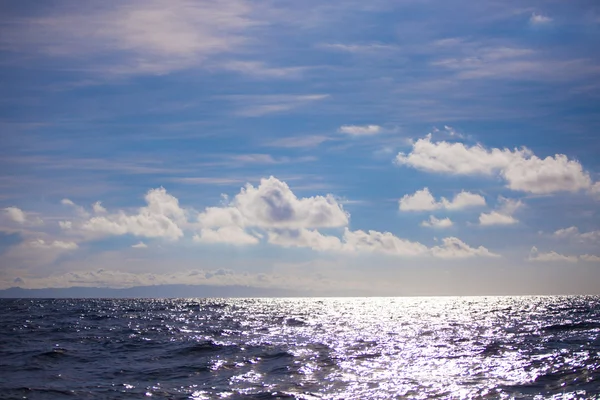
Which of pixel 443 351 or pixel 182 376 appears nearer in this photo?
pixel 182 376

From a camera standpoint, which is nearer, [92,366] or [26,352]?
[92,366]

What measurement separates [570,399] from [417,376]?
26.5 feet

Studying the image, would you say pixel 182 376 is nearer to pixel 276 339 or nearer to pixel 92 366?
pixel 92 366

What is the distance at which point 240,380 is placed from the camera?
27.8m

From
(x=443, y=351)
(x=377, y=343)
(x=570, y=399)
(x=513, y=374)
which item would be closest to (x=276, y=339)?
(x=377, y=343)

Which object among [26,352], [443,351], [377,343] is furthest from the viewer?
[377,343]

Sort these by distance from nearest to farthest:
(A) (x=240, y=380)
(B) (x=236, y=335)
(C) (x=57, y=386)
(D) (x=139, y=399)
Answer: (D) (x=139, y=399) → (C) (x=57, y=386) → (A) (x=240, y=380) → (B) (x=236, y=335)

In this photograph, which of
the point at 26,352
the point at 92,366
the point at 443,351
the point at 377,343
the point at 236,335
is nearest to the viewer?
the point at 92,366

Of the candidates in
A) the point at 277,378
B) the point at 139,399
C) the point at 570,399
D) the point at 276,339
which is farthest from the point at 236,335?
the point at 570,399

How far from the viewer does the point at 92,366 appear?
Answer: 1246 inches

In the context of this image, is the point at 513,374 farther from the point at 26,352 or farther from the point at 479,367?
the point at 26,352

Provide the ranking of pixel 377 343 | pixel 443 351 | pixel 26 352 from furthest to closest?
1. pixel 377 343
2. pixel 443 351
3. pixel 26 352

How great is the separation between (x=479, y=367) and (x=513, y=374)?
2803mm

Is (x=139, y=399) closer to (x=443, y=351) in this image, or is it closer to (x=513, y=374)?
(x=513, y=374)
